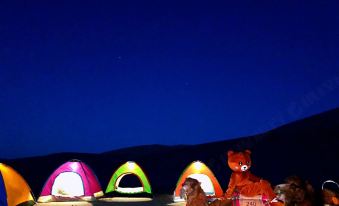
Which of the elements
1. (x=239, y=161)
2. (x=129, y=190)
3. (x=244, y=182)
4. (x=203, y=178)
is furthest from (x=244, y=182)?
(x=129, y=190)

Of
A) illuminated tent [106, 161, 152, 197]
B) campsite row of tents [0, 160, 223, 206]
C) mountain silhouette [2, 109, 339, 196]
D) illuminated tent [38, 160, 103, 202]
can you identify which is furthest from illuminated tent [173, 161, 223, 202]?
mountain silhouette [2, 109, 339, 196]

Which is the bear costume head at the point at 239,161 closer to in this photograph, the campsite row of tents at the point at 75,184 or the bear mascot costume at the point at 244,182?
the bear mascot costume at the point at 244,182

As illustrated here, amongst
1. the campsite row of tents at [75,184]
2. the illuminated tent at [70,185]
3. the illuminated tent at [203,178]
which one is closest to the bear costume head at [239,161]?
the campsite row of tents at [75,184]

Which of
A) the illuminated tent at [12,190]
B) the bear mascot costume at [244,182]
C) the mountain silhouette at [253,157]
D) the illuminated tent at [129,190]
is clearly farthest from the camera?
the mountain silhouette at [253,157]

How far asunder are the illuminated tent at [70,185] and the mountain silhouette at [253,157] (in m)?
23.5

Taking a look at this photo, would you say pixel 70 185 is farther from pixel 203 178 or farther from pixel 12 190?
pixel 203 178

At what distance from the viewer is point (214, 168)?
151ft

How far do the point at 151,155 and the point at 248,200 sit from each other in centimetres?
4974

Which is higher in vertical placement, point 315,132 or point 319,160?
point 315,132

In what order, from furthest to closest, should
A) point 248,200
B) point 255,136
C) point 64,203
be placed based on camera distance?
1. point 255,136
2. point 64,203
3. point 248,200

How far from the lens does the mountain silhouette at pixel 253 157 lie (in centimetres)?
4088

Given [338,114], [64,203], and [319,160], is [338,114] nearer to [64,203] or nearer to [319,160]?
[319,160]

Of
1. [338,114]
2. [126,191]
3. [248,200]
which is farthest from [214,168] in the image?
[248,200]

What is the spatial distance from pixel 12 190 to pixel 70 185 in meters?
2.91
